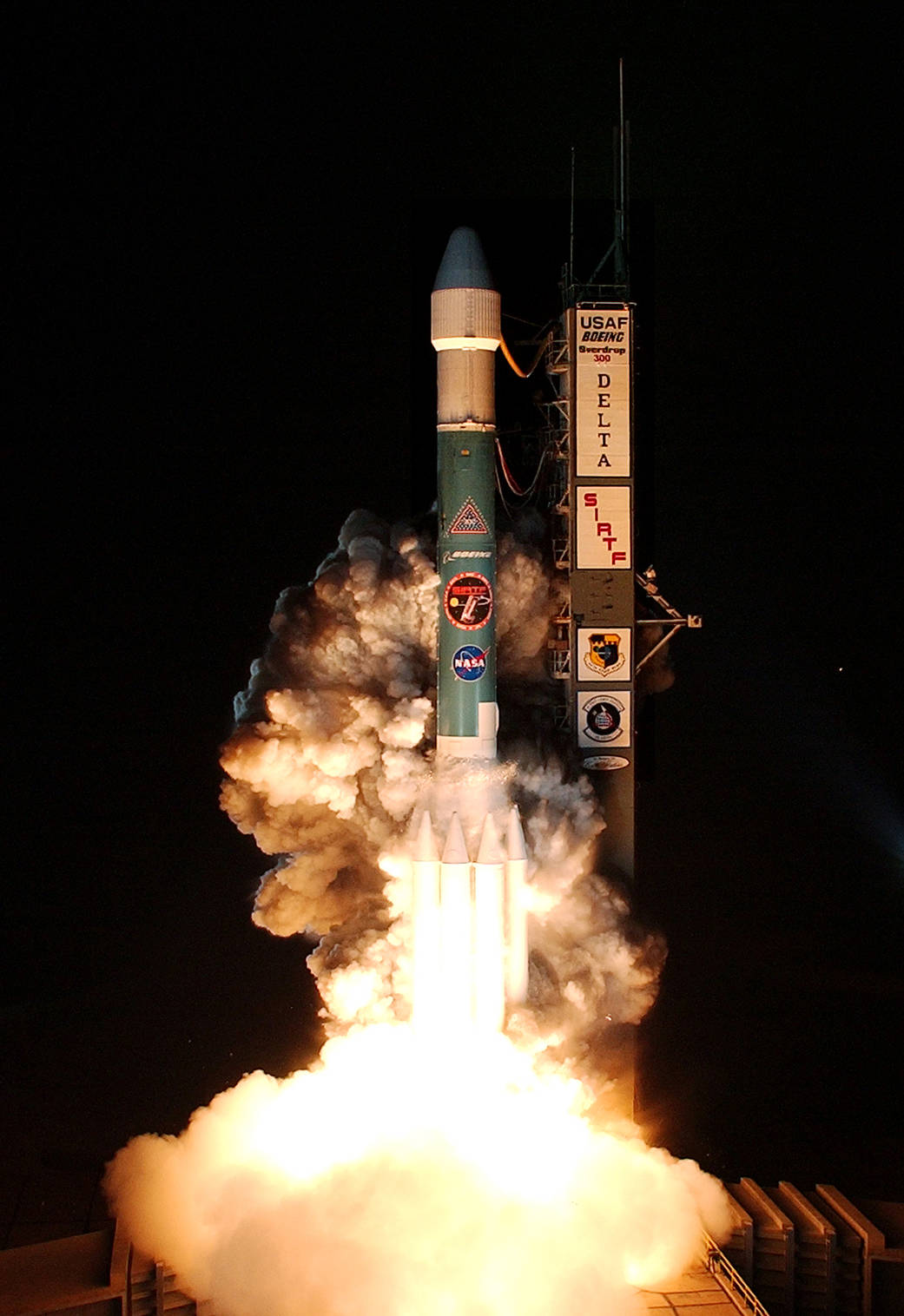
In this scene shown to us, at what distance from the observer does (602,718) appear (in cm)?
2156

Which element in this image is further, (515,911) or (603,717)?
(603,717)

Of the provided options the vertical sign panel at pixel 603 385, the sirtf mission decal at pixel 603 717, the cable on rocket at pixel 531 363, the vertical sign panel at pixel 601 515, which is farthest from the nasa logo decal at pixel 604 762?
the cable on rocket at pixel 531 363

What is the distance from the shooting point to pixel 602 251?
22.7m

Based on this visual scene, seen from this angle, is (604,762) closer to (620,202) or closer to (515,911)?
(515,911)

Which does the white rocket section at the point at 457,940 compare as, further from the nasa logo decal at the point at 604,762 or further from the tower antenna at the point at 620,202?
the tower antenna at the point at 620,202

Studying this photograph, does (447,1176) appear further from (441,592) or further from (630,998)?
(441,592)

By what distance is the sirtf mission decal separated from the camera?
21.5m

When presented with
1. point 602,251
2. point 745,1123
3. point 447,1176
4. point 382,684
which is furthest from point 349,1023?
point 602,251

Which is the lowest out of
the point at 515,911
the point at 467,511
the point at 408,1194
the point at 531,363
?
the point at 408,1194

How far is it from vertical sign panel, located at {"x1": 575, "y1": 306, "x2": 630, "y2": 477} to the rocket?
149cm

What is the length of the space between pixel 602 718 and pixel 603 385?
416 centimetres

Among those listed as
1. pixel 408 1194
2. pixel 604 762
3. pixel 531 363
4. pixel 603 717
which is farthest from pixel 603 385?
pixel 408 1194

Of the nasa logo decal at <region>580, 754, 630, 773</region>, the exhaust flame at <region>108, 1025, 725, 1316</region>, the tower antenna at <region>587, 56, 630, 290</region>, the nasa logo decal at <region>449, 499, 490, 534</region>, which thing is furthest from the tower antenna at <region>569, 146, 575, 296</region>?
the exhaust flame at <region>108, 1025, 725, 1316</region>

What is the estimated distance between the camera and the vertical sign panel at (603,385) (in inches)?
833
